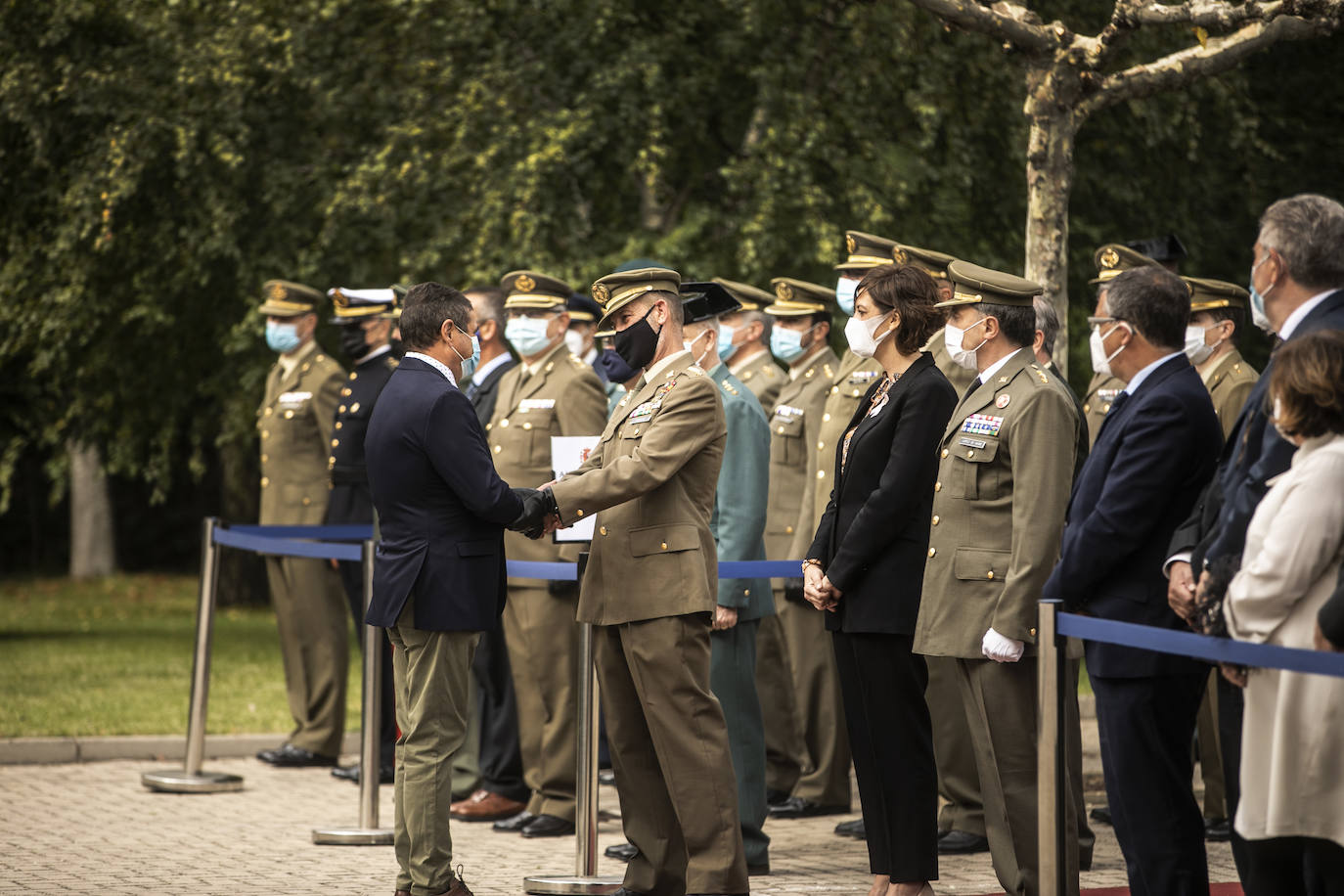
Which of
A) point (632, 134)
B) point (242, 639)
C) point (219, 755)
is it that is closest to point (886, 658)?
point (219, 755)

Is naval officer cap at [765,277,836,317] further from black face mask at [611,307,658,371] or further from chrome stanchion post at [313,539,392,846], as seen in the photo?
black face mask at [611,307,658,371]

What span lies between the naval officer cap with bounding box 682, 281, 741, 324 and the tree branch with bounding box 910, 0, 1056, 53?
2.57 m

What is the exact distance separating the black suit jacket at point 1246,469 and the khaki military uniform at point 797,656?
3.81m

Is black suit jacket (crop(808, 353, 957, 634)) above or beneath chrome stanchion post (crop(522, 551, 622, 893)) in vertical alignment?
above

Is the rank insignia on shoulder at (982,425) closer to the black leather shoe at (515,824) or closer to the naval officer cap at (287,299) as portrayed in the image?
the black leather shoe at (515,824)

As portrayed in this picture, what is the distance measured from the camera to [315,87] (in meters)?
14.0

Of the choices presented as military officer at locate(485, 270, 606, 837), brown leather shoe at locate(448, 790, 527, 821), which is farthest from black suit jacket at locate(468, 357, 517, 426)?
brown leather shoe at locate(448, 790, 527, 821)

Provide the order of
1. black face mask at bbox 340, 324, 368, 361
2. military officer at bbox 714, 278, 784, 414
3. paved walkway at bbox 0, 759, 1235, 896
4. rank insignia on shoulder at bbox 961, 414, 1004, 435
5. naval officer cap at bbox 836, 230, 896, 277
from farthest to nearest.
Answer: black face mask at bbox 340, 324, 368, 361 < military officer at bbox 714, 278, 784, 414 < naval officer cap at bbox 836, 230, 896, 277 < paved walkway at bbox 0, 759, 1235, 896 < rank insignia on shoulder at bbox 961, 414, 1004, 435

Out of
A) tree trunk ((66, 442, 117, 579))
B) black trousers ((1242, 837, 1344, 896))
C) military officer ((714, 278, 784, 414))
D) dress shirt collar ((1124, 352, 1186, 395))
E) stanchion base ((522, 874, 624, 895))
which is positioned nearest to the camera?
black trousers ((1242, 837, 1344, 896))

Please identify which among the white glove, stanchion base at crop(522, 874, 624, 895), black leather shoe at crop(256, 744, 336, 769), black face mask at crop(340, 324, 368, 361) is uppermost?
black face mask at crop(340, 324, 368, 361)

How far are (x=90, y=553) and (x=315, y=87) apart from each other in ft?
44.3

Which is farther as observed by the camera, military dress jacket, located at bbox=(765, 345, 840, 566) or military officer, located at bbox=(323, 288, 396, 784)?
military officer, located at bbox=(323, 288, 396, 784)

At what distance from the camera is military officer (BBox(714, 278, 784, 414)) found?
29.2 feet

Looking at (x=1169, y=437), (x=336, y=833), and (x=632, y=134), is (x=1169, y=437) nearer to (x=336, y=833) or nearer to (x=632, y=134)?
(x=336, y=833)
